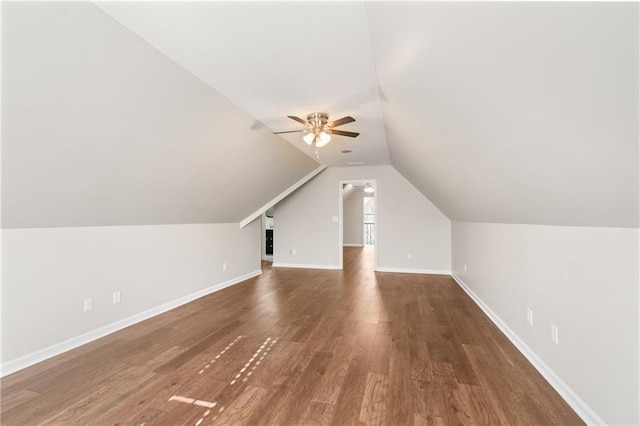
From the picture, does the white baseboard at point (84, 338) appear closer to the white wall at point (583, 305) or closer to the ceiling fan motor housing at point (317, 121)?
the ceiling fan motor housing at point (317, 121)

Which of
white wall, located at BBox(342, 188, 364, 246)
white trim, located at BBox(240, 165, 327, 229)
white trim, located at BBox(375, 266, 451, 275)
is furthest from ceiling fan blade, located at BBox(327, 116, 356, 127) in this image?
white wall, located at BBox(342, 188, 364, 246)

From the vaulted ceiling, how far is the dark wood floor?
1.22 m

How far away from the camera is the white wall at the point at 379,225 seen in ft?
19.9

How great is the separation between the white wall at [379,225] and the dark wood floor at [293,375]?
2437mm

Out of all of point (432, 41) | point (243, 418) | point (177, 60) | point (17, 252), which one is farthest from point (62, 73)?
point (243, 418)

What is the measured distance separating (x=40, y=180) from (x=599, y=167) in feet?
11.0

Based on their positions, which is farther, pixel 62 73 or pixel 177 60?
pixel 177 60

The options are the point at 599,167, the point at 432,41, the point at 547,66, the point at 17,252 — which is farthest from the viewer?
the point at 17,252

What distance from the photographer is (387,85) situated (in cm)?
239

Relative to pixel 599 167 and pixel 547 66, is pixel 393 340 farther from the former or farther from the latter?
pixel 547 66

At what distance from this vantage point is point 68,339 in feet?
8.83

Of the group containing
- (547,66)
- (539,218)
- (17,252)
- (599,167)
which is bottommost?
(17,252)

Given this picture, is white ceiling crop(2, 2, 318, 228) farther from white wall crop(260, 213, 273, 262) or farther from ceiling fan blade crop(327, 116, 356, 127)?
white wall crop(260, 213, 273, 262)

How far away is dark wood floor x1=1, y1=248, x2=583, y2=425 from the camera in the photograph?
1792mm
